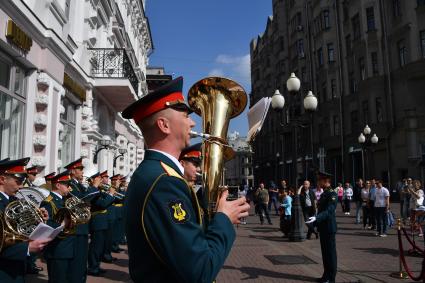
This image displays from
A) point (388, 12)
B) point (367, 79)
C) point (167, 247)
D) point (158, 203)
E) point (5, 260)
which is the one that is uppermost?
point (388, 12)

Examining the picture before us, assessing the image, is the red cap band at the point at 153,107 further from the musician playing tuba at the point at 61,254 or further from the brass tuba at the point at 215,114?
the musician playing tuba at the point at 61,254

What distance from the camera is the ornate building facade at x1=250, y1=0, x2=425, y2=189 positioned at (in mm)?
28703

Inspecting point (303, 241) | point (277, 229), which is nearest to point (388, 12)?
point (277, 229)

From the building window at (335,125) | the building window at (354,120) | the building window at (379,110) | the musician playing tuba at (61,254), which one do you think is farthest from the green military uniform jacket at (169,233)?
the building window at (335,125)

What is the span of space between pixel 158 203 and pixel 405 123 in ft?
99.9

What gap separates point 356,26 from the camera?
3588cm

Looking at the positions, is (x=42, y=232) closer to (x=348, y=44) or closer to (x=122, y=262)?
(x=122, y=262)

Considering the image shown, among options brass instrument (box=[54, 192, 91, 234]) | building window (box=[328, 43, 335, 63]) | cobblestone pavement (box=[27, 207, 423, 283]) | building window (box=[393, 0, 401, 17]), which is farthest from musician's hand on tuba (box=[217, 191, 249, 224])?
building window (box=[328, 43, 335, 63])

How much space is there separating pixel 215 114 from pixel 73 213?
3612mm

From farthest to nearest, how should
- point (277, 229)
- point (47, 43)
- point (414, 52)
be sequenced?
point (414, 52)
point (277, 229)
point (47, 43)

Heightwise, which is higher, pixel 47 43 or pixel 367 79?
pixel 367 79

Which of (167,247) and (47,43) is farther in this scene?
(47,43)

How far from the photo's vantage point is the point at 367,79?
33.3 meters

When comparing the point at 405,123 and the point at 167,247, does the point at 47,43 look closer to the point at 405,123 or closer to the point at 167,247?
the point at 167,247
